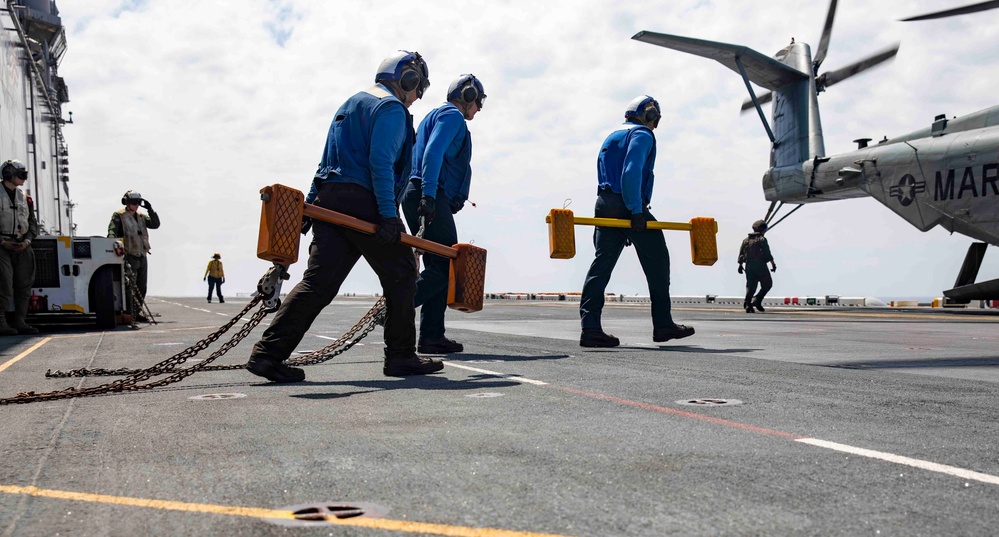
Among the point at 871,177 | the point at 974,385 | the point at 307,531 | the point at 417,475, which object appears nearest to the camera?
the point at 307,531

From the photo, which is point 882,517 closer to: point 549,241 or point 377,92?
point 377,92

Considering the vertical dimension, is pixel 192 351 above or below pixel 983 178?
below

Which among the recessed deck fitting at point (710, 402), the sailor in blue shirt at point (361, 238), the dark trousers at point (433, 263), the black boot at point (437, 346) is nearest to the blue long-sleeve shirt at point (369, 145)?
the sailor in blue shirt at point (361, 238)

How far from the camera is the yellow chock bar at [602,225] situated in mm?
8312

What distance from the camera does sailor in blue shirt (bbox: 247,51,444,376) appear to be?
5.15m

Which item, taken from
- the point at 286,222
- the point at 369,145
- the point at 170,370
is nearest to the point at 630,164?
the point at 369,145

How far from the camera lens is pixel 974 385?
470 centimetres

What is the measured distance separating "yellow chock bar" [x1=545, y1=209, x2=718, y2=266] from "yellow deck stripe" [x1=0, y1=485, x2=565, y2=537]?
635 centimetres

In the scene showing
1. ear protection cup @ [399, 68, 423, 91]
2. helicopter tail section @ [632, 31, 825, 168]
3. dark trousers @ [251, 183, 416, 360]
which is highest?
helicopter tail section @ [632, 31, 825, 168]

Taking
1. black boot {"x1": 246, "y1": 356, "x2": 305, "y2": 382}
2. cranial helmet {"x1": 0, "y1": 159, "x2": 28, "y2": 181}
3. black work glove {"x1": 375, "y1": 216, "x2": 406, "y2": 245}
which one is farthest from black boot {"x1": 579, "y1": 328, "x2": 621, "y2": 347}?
cranial helmet {"x1": 0, "y1": 159, "x2": 28, "y2": 181}

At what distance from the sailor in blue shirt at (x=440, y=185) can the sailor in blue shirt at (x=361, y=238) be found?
1465mm

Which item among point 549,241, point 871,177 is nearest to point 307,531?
point 549,241

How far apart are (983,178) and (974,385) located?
49.8 ft

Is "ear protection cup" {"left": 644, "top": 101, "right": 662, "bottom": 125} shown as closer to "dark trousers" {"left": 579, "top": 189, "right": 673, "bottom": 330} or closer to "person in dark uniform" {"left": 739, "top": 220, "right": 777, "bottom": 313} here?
"dark trousers" {"left": 579, "top": 189, "right": 673, "bottom": 330}
